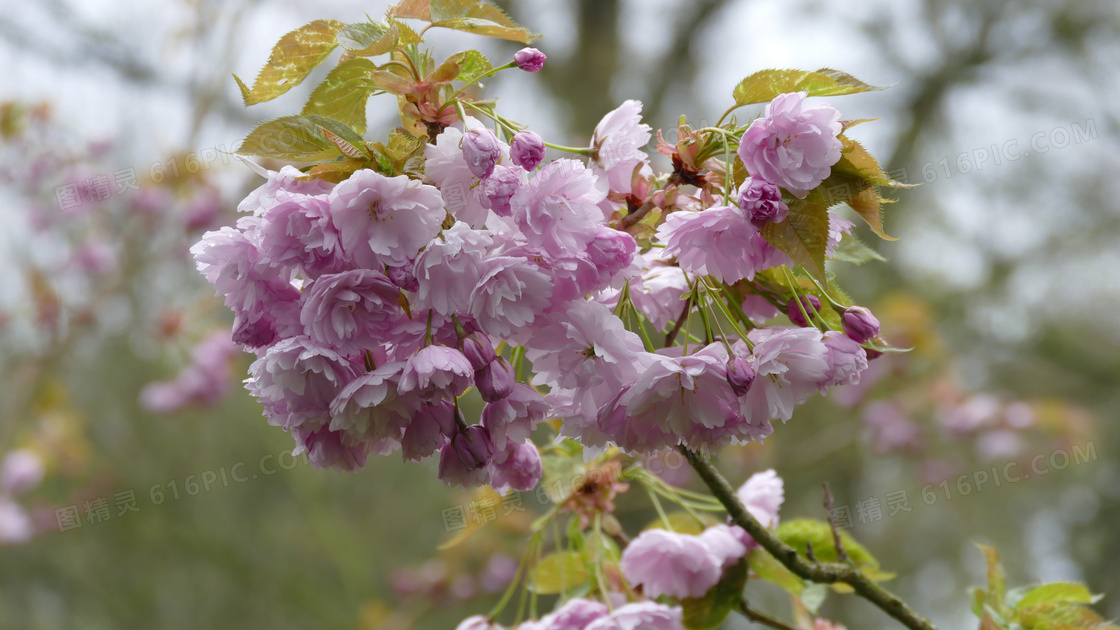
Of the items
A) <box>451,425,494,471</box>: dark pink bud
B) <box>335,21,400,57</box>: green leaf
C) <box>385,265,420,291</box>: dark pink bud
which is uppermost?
<box>335,21,400,57</box>: green leaf

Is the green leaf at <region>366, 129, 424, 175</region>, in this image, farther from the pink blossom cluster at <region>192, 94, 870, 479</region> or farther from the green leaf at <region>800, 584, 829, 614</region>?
the green leaf at <region>800, 584, 829, 614</region>

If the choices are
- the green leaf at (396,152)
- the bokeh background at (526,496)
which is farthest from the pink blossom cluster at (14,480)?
the green leaf at (396,152)

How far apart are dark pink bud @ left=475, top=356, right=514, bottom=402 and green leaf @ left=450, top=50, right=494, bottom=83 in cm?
27

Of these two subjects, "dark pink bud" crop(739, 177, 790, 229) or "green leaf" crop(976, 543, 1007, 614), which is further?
"green leaf" crop(976, 543, 1007, 614)

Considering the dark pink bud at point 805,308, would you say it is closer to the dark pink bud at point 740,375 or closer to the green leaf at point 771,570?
the dark pink bud at point 740,375

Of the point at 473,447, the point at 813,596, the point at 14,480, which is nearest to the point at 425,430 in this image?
the point at 473,447

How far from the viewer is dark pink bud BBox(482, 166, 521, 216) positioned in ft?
2.03

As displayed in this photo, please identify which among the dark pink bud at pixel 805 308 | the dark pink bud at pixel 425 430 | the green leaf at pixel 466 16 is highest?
the green leaf at pixel 466 16

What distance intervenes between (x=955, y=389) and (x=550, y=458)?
4.07m

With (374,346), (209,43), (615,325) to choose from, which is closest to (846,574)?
(615,325)

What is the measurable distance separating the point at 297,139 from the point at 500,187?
0.18m

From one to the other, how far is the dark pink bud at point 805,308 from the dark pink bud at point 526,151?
0.28 m

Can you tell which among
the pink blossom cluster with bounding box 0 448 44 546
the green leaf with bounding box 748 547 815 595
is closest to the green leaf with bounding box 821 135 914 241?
the green leaf with bounding box 748 547 815 595

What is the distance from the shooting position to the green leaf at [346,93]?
27.8 inches
